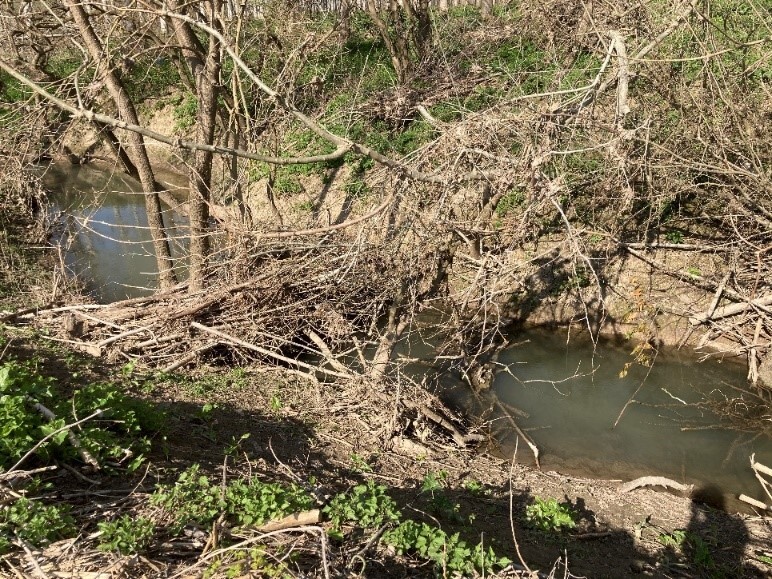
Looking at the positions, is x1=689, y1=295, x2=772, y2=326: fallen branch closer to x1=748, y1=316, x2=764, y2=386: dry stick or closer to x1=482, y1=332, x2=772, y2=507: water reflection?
x1=748, y1=316, x2=764, y2=386: dry stick

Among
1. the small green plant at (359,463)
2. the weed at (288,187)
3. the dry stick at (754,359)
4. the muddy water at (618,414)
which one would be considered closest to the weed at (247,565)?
the small green plant at (359,463)

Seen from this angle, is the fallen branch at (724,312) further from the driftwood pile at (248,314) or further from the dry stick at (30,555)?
the dry stick at (30,555)

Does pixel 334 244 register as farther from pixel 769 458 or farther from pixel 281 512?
pixel 769 458

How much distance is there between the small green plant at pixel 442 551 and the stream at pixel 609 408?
347 cm

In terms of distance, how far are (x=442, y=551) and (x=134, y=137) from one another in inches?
262

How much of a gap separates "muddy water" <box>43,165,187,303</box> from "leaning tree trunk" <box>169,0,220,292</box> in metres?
0.27

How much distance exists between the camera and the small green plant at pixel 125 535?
11.4 ft

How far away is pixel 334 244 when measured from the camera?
7.64 metres

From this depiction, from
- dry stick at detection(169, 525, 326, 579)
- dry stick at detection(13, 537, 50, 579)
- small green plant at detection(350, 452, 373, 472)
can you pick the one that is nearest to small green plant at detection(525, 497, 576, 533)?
small green plant at detection(350, 452, 373, 472)

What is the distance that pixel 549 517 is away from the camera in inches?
216

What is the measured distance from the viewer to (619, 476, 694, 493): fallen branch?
6500mm

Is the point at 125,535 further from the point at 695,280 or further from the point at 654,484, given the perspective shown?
the point at 695,280

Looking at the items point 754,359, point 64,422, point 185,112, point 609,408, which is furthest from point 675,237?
point 185,112

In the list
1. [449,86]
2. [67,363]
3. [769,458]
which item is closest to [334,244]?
[67,363]
